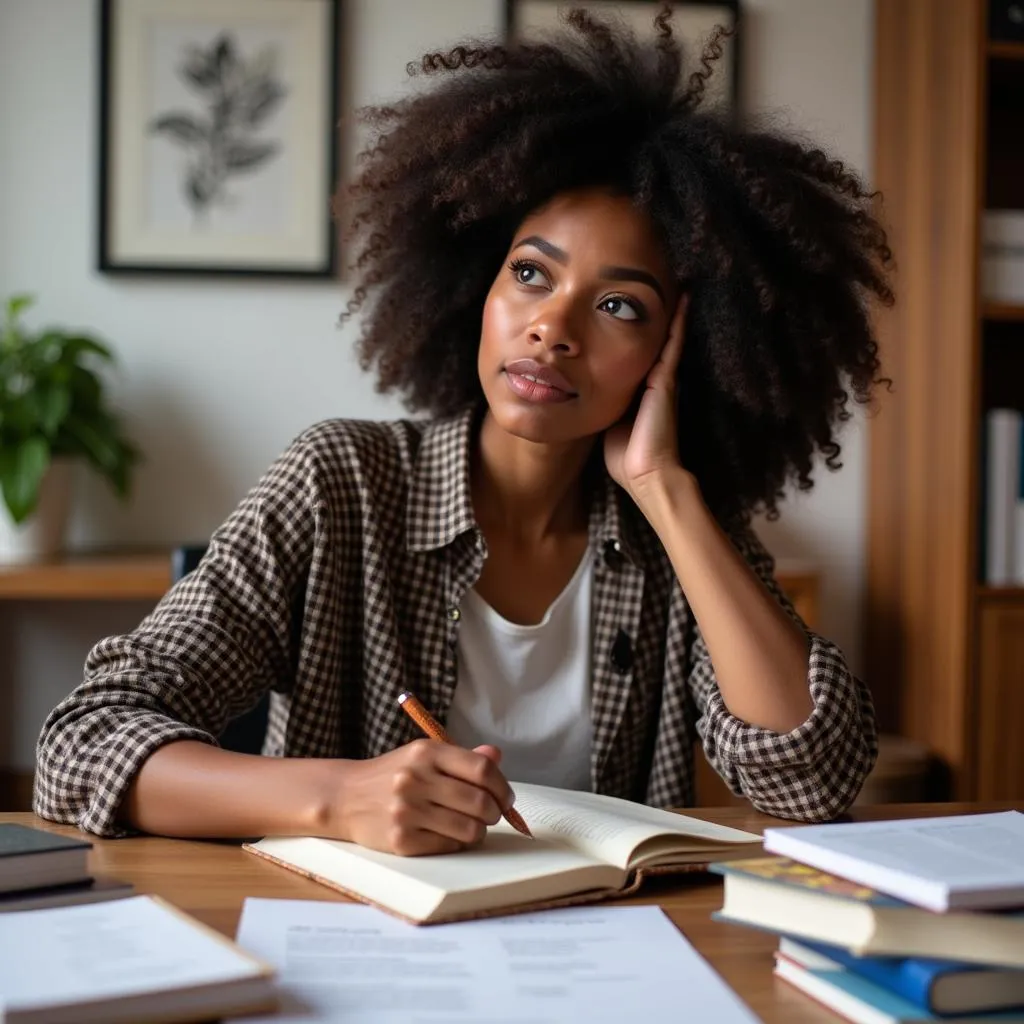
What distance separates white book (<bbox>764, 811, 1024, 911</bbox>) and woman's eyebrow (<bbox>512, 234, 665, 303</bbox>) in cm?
76

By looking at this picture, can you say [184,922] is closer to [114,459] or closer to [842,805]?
[842,805]

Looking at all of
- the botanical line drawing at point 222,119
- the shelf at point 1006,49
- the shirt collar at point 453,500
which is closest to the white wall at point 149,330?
the botanical line drawing at point 222,119

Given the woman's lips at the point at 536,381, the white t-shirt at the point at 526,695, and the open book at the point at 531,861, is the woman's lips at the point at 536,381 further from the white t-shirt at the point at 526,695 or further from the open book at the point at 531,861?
the open book at the point at 531,861

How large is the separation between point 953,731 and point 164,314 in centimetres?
176

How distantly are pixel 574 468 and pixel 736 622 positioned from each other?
35 cm

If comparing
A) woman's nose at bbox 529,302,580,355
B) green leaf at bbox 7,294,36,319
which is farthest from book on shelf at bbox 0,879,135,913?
green leaf at bbox 7,294,36,319

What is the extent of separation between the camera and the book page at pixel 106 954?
2.11 feet

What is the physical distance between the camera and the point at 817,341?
1.55 meters

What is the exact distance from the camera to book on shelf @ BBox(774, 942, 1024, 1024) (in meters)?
0.67

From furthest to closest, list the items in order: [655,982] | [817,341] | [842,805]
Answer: [817,341]
[842,805]
[655,982]

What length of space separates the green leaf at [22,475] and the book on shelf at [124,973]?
1678 millimetres

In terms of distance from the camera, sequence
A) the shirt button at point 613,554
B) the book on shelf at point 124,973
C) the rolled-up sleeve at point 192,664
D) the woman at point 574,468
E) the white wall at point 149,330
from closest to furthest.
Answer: the book on shelf at point 124,973 < the rolled-up sleeve at point 192,664 < the woman at point 574,468 < the shirt button at point 613,554 < the white wall at point 149,330

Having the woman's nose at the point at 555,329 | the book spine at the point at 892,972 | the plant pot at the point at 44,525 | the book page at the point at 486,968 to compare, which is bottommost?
the book page at the point at 486,968

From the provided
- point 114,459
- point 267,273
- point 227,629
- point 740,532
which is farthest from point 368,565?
point 267,273
